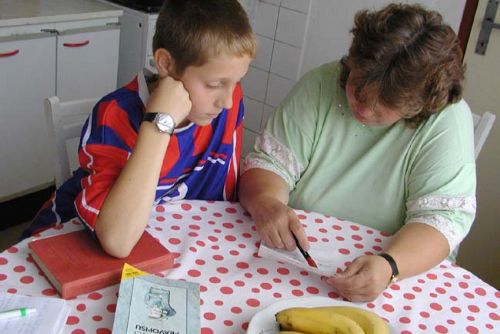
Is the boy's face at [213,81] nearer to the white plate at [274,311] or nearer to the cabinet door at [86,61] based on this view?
the white plate at [274,311]

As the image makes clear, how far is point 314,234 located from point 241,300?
0.35 metres

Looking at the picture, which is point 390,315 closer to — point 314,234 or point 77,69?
point 314,234

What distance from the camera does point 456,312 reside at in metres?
1.18

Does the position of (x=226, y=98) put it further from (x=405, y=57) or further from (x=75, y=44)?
(x=75, y=44)

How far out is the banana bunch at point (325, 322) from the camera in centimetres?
97

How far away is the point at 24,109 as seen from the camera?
261 cm

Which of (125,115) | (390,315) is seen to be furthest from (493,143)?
(125,115)

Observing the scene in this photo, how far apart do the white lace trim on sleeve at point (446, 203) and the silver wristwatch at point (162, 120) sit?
64 cm

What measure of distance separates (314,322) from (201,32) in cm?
61

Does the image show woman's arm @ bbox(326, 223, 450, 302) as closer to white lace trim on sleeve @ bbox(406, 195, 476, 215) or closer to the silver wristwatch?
white lace trim on sleeve @ bbox(406, 195, 476, 215)

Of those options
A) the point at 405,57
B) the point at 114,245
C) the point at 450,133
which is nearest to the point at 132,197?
the point at 114,245

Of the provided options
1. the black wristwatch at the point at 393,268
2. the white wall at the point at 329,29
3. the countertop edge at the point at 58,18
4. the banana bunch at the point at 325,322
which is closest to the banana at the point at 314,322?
the banana bunch at the point at 325,322

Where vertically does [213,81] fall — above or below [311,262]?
above

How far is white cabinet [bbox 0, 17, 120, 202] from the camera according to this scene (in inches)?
98.0
